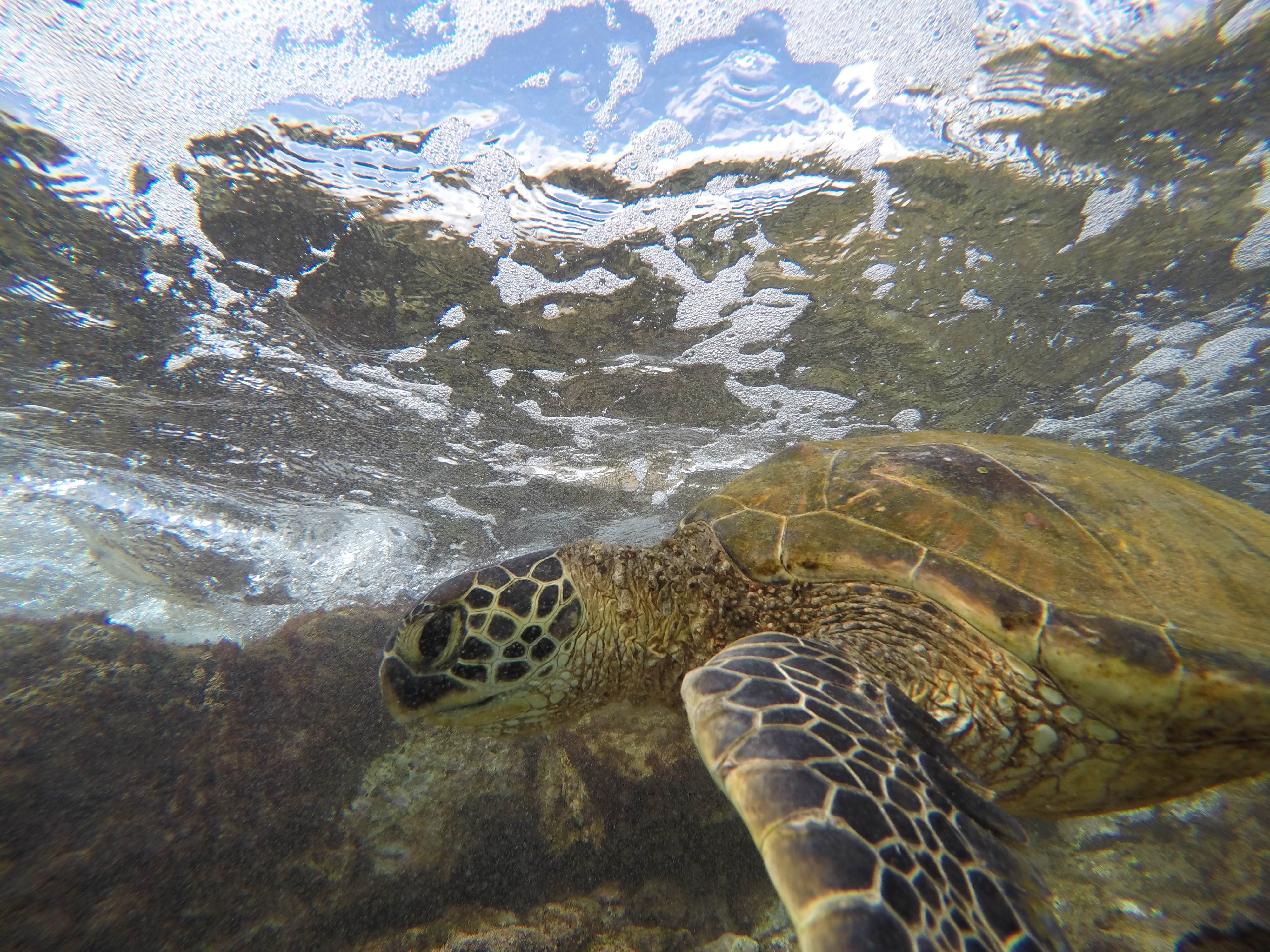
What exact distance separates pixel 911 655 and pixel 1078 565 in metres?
0.85

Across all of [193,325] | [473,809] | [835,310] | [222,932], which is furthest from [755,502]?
[193,325]

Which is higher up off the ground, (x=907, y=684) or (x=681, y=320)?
(x=681, y=320)

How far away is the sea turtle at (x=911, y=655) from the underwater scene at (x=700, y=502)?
2 cm

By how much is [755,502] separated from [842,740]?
1571 millimetres

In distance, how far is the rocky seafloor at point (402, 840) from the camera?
2.77m

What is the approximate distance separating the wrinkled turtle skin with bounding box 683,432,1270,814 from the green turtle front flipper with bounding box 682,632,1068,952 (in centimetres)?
74

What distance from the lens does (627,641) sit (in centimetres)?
275

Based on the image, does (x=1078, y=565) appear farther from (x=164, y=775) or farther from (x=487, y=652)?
(x=164, y=775)

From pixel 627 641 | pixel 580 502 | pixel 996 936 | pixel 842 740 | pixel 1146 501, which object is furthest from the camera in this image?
pixel 580 502

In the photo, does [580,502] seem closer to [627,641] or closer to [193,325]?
[193,325]

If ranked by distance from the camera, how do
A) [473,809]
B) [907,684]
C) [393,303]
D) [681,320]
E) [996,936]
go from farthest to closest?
[681,320] → [393,303] → [473,809] → [907,684] → [996,936]

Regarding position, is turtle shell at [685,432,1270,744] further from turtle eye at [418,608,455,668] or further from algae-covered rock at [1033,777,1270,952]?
turtle eye at [418,608,455,668]

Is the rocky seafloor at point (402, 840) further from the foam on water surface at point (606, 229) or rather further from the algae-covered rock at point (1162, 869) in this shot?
the foam on water surface at point (606, 229)

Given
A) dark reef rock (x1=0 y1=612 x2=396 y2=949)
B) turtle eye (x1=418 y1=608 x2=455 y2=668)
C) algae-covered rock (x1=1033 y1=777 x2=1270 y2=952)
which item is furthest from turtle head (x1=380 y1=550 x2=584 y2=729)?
algae-covered rock (x1=1033 y1=777 x2=1270 y2=952)
